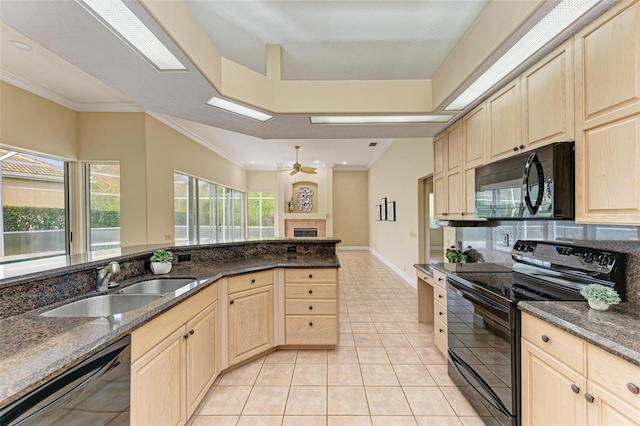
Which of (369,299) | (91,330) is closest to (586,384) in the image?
(91,330)

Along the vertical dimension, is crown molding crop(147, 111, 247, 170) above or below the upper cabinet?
above

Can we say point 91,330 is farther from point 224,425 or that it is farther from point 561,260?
point 561,260

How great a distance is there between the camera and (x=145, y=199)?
397 cm

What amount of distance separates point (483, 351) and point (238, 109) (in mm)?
2800

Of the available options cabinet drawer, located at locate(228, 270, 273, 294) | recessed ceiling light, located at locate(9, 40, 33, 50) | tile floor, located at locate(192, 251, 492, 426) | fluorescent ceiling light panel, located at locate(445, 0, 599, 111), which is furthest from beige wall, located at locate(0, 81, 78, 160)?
fluorescent ceiling light panel, located at locate(445, 0, 599, 111)

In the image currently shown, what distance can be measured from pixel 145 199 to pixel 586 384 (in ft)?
16.1

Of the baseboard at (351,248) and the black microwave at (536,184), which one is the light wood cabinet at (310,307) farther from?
the baseboard at (351,248)

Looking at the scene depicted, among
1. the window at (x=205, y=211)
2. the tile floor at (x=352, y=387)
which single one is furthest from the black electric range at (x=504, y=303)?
the window at (x=205, y=211)

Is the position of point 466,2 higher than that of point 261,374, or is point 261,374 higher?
point 466,2

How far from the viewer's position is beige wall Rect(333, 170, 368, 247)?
9.88m

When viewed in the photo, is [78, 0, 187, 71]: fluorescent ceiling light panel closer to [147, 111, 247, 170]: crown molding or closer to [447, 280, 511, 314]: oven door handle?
[447, 280, 511, 314]: oven door handle

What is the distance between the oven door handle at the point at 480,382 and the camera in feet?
5.23

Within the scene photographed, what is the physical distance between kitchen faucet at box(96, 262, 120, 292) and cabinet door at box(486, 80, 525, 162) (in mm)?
2978

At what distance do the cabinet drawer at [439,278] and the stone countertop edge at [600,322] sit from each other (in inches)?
37.1
